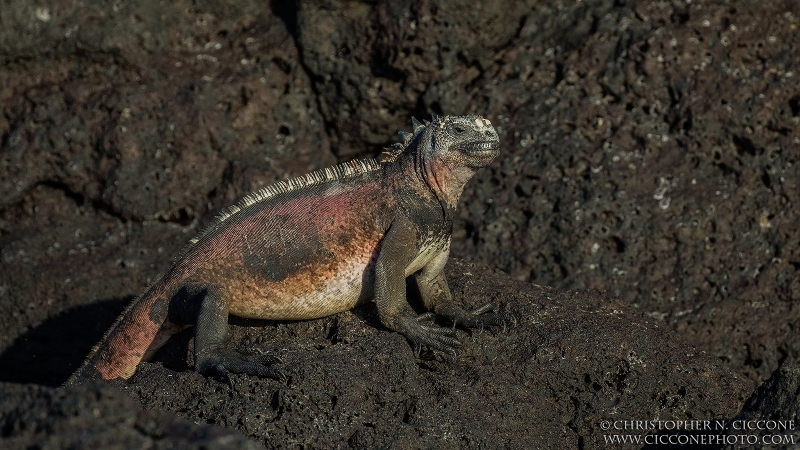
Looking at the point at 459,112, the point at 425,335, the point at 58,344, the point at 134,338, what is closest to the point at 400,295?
the point at 425,335

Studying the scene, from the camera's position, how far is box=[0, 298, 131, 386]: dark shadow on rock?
6.38 m

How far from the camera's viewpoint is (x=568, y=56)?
6566mm

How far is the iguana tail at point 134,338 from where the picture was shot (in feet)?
15.3

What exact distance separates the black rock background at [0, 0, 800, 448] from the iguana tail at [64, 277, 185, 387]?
0.49 ft

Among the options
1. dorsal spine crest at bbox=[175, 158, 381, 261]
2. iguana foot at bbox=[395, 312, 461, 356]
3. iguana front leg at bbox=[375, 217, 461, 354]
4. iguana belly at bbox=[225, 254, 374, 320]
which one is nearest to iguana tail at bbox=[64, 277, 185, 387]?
dorsal spine crest at bbox=[175, 158, 381, 261]

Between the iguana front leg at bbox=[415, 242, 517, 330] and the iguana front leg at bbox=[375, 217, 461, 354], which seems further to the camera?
the iguana front leg at bbox=[415, 242, 517, 330]

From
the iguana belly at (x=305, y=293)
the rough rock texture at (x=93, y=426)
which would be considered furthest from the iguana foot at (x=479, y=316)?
the rough rock texture at (x=93, y=426)

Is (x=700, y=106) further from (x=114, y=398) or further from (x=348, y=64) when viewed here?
(x=114, y=398)

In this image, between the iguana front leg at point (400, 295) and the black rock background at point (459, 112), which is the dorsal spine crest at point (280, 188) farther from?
the black rock background at point (459, 112)

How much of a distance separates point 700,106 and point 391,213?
259 centimetres

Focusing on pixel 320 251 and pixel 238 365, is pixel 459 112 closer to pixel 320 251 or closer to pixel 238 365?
pixel 320 251

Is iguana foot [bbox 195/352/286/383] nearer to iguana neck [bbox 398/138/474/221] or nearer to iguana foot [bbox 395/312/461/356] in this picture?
iguana foot [bbox 395/312/461/356]

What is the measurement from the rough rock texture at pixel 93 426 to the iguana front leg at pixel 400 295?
71.8 inches

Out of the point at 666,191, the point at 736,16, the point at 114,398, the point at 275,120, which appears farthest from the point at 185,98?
the point at 114,398
